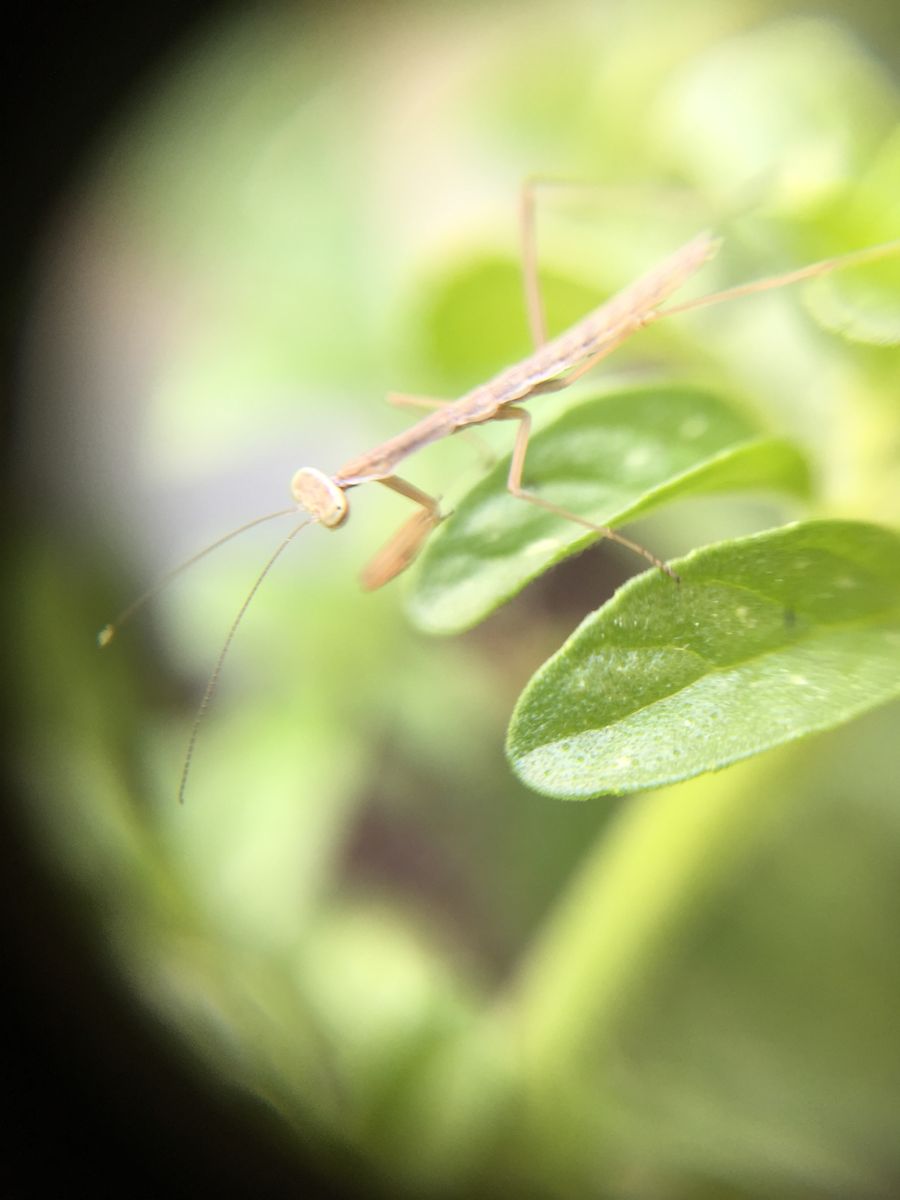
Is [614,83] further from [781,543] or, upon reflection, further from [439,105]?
[781,543]

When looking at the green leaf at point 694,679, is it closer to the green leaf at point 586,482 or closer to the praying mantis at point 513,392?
the green leaf at point 586,482

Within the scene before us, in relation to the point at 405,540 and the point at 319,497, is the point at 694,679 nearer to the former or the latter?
the point at 405,540

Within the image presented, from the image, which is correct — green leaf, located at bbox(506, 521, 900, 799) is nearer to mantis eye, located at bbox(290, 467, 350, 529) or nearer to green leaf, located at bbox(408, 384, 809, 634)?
green leaf, located at bbox(408, 384, 809, 634)

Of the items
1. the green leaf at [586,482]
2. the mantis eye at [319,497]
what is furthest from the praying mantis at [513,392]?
the green leaf at [586,482]

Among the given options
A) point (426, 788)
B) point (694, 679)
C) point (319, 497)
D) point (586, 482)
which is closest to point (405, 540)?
point (319, 497)

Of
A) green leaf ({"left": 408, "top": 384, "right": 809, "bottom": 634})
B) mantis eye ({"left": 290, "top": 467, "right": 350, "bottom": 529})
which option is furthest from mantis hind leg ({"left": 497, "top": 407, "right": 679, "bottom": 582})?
mantis eye ({"left": 290, "top": 467, "right": 350, "bottom": 529})

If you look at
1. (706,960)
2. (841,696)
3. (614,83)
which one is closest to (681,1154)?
(706,960)
